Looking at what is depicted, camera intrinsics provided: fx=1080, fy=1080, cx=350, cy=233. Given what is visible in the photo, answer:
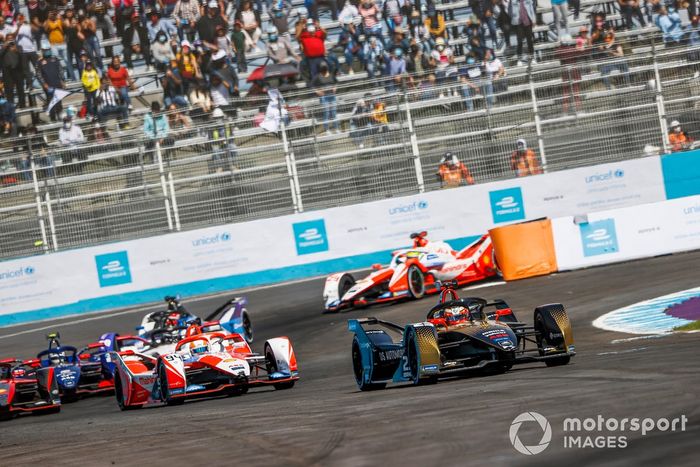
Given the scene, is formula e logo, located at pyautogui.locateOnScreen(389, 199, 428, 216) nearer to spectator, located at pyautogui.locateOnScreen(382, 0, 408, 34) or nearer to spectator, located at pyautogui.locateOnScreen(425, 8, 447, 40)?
spectator, located at pyautogui.locateOnScreen(425, 8, 447, 40)

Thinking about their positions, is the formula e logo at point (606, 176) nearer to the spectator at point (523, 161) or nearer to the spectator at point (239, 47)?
the spectator at point (523, 161)

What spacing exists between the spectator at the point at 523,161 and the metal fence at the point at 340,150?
173mm

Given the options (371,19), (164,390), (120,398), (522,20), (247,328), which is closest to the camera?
(164,390)

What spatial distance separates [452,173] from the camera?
2666cm

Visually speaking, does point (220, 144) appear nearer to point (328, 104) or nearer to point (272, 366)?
point (328, 104)

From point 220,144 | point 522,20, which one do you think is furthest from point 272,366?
point 522,20

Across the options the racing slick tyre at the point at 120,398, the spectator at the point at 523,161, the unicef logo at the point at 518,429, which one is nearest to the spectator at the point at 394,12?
the spectator at the point at 523,161

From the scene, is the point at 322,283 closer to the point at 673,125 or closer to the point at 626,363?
the point at 673,125

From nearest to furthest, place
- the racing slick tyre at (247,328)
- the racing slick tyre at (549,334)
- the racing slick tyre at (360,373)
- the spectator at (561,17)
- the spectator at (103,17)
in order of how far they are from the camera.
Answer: the racing slick tyre at (549,334) → the racing slick tyre at (360,373) → the racing slick tyre at (247,328) → the spectator at (561,17) → the spectator at (103,17)

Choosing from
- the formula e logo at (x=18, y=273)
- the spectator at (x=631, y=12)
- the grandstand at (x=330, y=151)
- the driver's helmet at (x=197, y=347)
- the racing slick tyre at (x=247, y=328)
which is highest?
the spectator at (x=631, y=12)

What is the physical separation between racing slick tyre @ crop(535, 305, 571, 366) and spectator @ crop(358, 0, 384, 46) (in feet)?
63.8

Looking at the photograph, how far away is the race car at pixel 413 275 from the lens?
68.9 ft

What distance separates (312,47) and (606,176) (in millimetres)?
8827
